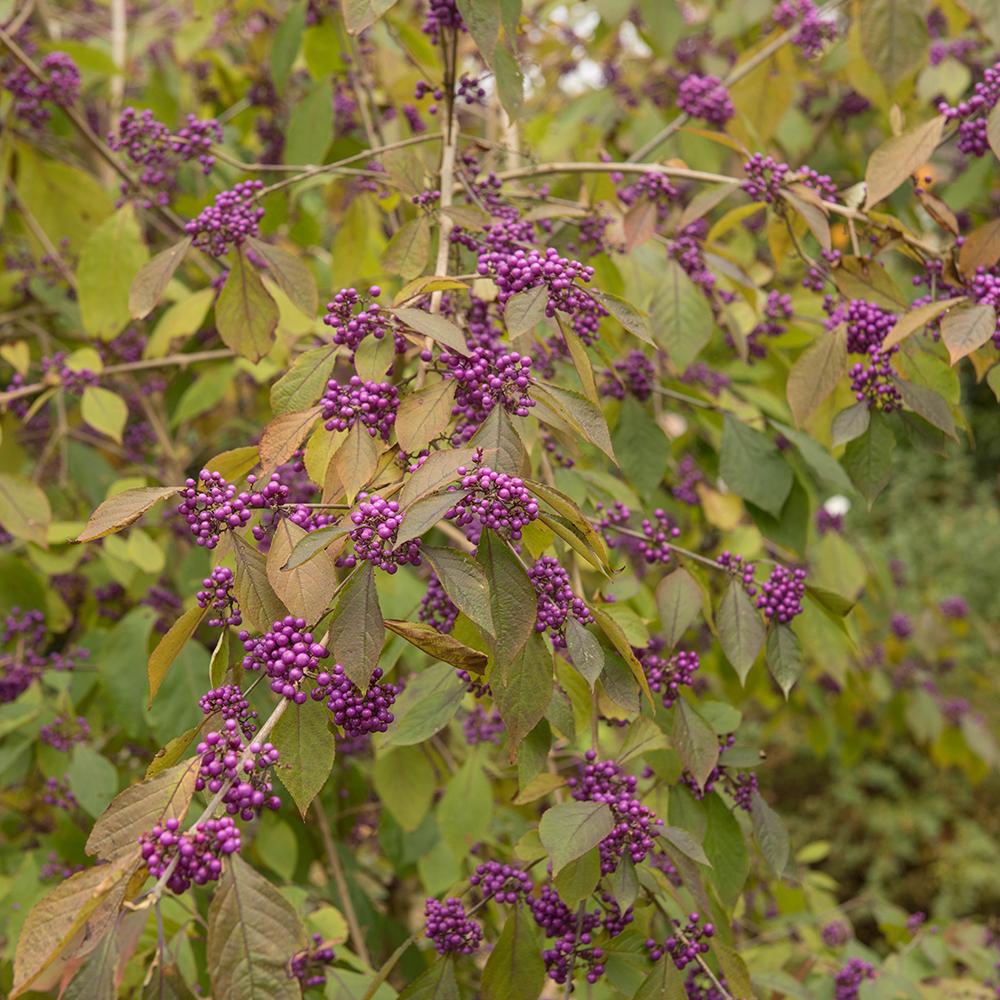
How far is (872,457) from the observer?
1818mm

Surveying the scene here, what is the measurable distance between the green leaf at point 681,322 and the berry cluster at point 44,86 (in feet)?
5.18

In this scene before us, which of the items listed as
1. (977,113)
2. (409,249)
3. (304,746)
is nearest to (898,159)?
(977,113)

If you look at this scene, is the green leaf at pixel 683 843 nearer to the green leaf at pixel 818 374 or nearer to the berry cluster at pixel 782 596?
the berry cluster at pixel 782 596

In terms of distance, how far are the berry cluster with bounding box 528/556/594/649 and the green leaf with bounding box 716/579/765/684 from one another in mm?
428

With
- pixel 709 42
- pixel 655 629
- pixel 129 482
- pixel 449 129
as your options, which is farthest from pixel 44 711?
pixel 709 42

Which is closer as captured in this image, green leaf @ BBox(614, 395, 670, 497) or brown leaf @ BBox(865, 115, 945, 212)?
brown leaf @ BBox(865, 115, 945, 212)

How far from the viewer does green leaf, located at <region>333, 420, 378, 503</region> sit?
1.28m

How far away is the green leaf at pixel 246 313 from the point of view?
6.15ft

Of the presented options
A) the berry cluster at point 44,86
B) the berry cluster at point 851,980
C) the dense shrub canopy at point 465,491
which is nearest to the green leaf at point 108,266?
the dense shrub canopy at point 465,491

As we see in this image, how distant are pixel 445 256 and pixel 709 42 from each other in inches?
115

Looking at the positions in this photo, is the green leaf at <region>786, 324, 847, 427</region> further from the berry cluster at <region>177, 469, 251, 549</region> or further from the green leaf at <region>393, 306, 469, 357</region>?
the berry cluster at <region>177, 469, 251, 549</region>

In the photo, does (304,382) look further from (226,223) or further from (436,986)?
(436,986)

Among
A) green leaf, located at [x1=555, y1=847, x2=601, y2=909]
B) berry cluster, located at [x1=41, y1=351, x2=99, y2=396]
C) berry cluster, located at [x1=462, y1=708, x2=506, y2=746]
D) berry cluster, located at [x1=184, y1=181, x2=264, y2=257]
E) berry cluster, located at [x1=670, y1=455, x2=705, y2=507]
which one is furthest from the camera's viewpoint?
berry cluster, located at [x1=670, y1=455, x2=705, y2=507]

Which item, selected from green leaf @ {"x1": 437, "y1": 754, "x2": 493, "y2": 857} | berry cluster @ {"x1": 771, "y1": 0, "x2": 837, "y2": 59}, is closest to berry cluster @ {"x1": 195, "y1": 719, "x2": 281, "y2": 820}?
green leaf @ {"x1": 437, "y1": 754, "x2": 493, "y2": 857}
